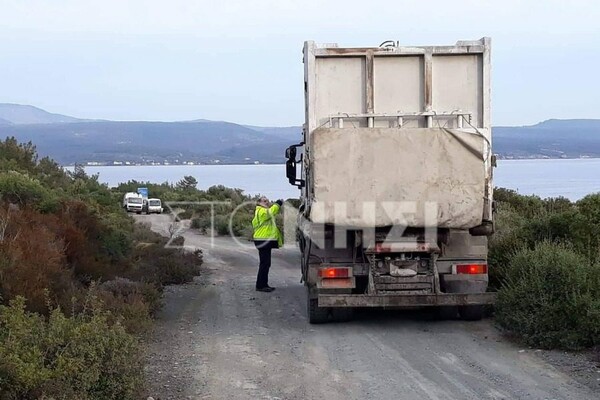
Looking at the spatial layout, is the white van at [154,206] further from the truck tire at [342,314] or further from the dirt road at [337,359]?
the truck tire at [342,314]

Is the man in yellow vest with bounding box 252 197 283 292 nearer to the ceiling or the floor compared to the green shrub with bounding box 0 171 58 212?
nearer to the floor

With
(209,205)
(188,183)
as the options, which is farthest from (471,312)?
(188,183)

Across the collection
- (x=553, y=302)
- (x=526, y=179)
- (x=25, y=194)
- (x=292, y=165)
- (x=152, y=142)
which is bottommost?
(x=526, y=179)

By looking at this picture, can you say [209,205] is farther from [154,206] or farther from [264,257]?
[264,257]

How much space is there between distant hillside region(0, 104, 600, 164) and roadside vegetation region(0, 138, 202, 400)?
3458 centimetres

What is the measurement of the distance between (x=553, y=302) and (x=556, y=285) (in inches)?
10.1

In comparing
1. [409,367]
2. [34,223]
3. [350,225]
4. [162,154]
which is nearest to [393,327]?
[350,225]

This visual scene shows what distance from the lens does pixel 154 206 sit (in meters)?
47.7

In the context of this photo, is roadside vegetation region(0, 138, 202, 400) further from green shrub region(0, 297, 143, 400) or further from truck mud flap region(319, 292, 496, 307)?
truck mud flap region(319, 292, 496, 307)

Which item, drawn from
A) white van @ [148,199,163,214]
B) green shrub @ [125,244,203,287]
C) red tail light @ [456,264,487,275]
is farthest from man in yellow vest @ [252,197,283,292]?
white van @ [148,199,163,214]

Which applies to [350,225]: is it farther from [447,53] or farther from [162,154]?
[162,154]

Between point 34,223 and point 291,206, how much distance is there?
1218 centimetres

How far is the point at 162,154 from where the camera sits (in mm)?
124688

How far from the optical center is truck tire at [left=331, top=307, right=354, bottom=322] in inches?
424
